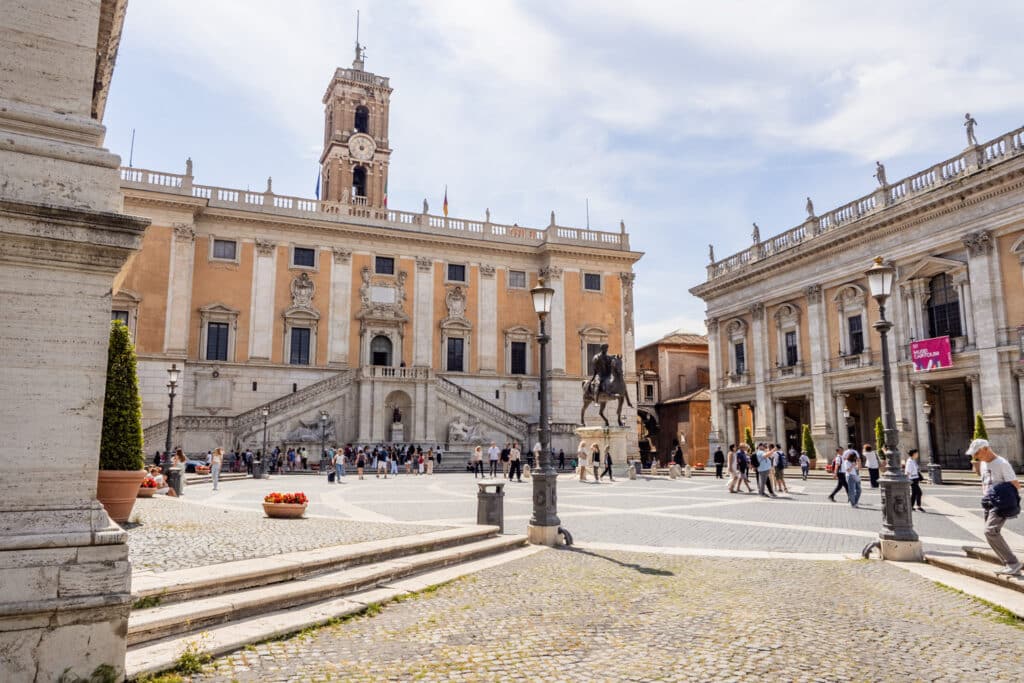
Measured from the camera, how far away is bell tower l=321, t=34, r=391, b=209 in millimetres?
53406

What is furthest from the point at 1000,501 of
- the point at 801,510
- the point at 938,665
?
the point at 801,510

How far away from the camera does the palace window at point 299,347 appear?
1563 inches

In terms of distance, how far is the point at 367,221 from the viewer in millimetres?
42125

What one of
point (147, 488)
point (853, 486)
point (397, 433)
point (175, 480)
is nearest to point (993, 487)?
point (853, 486)

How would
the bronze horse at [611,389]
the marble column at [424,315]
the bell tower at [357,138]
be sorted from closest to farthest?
the bronze horse at [611,389], the marble column at [424,315], the bell tower at [357,138]

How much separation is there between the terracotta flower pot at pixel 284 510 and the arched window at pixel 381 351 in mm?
29815

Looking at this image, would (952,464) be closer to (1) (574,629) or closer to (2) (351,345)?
(2) (351,345)

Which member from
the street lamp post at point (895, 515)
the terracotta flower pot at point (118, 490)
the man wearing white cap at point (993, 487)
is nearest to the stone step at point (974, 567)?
the man wearing white cap at point (993, 487)

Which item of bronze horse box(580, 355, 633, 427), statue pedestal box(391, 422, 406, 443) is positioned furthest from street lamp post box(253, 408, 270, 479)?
bronze horse box(580, 355, 633, 427)

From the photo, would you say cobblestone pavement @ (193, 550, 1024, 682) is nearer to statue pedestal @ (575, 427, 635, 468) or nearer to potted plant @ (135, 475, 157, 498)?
potted plant @ (135, 475, 157, 498)

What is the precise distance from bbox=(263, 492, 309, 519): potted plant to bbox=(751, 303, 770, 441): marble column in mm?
32791

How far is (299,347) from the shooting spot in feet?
131

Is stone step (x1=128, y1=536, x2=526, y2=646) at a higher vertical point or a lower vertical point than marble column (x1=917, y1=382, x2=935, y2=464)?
lower

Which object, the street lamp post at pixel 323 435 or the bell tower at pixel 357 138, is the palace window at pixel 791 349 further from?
the bell tower at pixel 357 138
